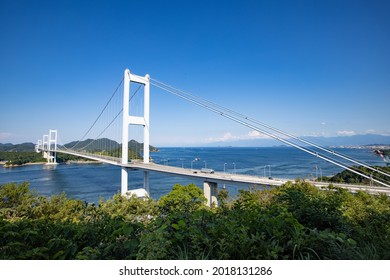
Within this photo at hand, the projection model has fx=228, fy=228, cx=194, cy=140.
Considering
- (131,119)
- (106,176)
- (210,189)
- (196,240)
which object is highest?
(131,119)

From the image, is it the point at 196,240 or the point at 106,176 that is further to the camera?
the point at 106,176

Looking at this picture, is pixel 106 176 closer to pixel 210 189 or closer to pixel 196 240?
pixel 210 189

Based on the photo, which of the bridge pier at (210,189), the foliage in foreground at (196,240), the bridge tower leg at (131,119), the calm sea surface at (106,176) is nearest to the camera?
the foliage in foreground at (196,240)

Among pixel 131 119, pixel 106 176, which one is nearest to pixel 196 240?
pixel 131 119

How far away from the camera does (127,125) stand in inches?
619

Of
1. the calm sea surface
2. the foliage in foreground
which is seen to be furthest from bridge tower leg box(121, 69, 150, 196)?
the foliage in foreground

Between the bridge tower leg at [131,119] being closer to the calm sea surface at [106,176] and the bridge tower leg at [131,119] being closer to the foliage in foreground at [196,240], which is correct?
the calm sea surface at [106,176]

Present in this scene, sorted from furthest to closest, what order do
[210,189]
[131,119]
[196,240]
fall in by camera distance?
[131,119]
[210,189]
[196,240]

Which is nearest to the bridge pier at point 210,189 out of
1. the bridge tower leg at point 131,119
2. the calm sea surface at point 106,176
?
the calm sea surface at point 106,176

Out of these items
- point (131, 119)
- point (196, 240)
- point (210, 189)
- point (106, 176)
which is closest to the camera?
point (196, 240)
